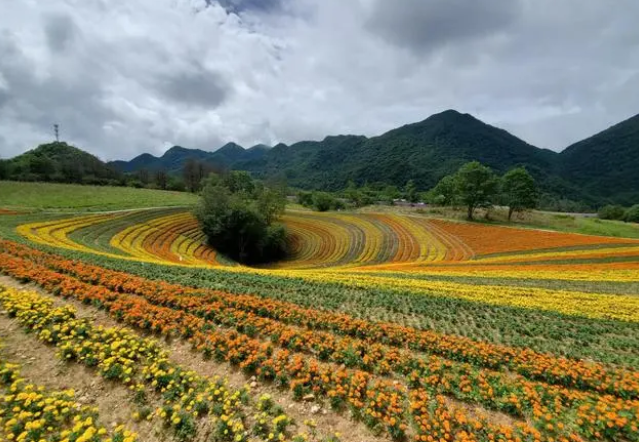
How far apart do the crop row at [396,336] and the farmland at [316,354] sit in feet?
0.18

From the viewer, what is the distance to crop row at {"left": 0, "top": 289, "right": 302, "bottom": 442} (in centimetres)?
608

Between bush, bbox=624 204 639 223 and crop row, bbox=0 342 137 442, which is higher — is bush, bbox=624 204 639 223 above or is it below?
above

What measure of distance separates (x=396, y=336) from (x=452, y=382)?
266 cm

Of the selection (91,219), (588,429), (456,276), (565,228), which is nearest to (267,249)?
(91,219)

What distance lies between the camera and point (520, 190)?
57594 millimetres

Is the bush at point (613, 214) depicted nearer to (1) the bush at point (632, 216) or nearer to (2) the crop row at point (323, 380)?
(1) the bush at point (632, 216)

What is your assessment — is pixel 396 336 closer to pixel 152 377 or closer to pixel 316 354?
pixel 316 354

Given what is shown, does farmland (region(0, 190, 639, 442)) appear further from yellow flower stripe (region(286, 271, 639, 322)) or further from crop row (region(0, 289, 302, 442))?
yellow flower stripe (region(286, 271, 639, 322))

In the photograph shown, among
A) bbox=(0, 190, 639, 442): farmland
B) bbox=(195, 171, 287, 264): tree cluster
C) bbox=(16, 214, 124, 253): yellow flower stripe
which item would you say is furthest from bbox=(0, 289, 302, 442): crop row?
bbox=(195, 171, 287, 264): tree cluster

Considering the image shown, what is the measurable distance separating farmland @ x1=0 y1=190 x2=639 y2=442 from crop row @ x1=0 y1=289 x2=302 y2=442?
1.6 inches

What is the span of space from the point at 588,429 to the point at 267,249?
1804 inches

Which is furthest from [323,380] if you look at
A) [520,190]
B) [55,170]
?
[55,170]

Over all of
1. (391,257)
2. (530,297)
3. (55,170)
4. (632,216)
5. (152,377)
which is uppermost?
(55,170)

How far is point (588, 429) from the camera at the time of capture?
20.9 ft
